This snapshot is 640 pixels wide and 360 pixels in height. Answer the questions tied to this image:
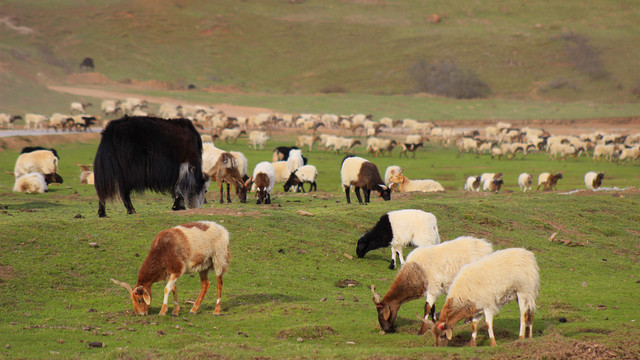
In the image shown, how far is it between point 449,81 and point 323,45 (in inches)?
976

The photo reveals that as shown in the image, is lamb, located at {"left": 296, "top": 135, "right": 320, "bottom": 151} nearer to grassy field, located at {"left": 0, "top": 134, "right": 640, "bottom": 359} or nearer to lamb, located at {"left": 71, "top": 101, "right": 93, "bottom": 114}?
lamb, located at {"left": 71, "top": 101, "right": 93, "bottom": 114}

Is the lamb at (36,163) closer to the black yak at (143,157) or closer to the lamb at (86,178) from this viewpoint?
the lamb at (86,178)

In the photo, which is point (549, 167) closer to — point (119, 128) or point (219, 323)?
point (119, 128)

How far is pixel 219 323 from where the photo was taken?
30.6 feet

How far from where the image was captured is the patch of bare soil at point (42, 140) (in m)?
35.2

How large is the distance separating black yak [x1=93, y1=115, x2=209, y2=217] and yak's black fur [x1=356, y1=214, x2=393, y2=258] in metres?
4.00

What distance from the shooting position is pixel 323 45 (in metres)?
106

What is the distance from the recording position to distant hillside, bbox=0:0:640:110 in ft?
301

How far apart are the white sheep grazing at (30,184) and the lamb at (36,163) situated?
2.26m

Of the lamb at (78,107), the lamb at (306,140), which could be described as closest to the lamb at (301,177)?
the lamb at (306,140)

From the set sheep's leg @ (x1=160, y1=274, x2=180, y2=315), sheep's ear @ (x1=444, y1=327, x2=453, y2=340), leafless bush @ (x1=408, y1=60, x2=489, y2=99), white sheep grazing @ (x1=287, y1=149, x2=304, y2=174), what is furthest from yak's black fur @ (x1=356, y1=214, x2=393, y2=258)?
leafless bush @ (x1=408, y1=60, x2=489, y2=99)

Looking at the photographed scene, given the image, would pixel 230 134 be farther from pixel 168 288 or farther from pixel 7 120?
pixel 168 288

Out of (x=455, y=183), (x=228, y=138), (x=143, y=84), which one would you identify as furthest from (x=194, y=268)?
(x=143, y=84)

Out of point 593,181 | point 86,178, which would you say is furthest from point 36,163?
point 593,181
